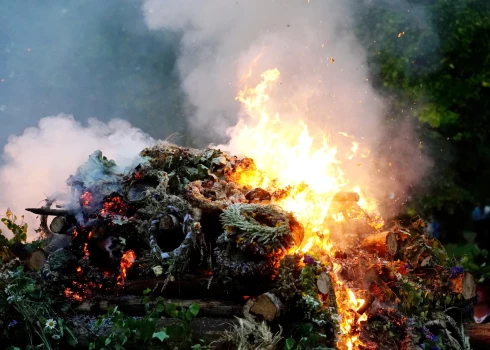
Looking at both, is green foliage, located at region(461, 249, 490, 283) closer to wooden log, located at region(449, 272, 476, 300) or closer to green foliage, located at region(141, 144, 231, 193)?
wooden log, located at region(449, 272, 476, 300)

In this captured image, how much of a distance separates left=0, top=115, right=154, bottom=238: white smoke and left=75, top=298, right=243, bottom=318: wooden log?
3342 millimetres

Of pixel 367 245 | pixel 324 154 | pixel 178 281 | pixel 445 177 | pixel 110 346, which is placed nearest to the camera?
pixel 110 346

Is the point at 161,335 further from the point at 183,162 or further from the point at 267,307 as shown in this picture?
the point at 183,162

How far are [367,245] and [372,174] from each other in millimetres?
4776

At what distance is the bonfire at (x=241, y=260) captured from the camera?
405 cm

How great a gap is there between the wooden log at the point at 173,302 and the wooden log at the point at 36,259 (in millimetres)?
768

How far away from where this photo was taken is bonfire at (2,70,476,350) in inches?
159

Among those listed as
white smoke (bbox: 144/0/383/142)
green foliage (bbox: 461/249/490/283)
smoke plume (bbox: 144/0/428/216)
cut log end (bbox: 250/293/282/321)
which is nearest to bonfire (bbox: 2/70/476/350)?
cut log end (bbox: 250/293/282/321)

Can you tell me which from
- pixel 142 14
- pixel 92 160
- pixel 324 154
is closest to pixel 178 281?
pixel 92 160

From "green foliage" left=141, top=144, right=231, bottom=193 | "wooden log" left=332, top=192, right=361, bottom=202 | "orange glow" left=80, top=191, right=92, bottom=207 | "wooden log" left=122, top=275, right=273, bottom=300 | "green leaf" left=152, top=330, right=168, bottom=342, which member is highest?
"wooden log" left=332, top=192, right=361, bottom=202

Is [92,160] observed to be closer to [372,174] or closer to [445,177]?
[372,174]

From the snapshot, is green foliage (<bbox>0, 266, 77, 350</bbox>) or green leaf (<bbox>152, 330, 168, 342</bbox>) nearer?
green leaf (<bbox>152, 330, 168, 342</bbox>)

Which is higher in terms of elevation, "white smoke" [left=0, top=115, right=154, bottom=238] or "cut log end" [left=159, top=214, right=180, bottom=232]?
"white smoke" [left=0, top=115, right=154, bottom=238]

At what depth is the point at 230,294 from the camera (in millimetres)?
4238
